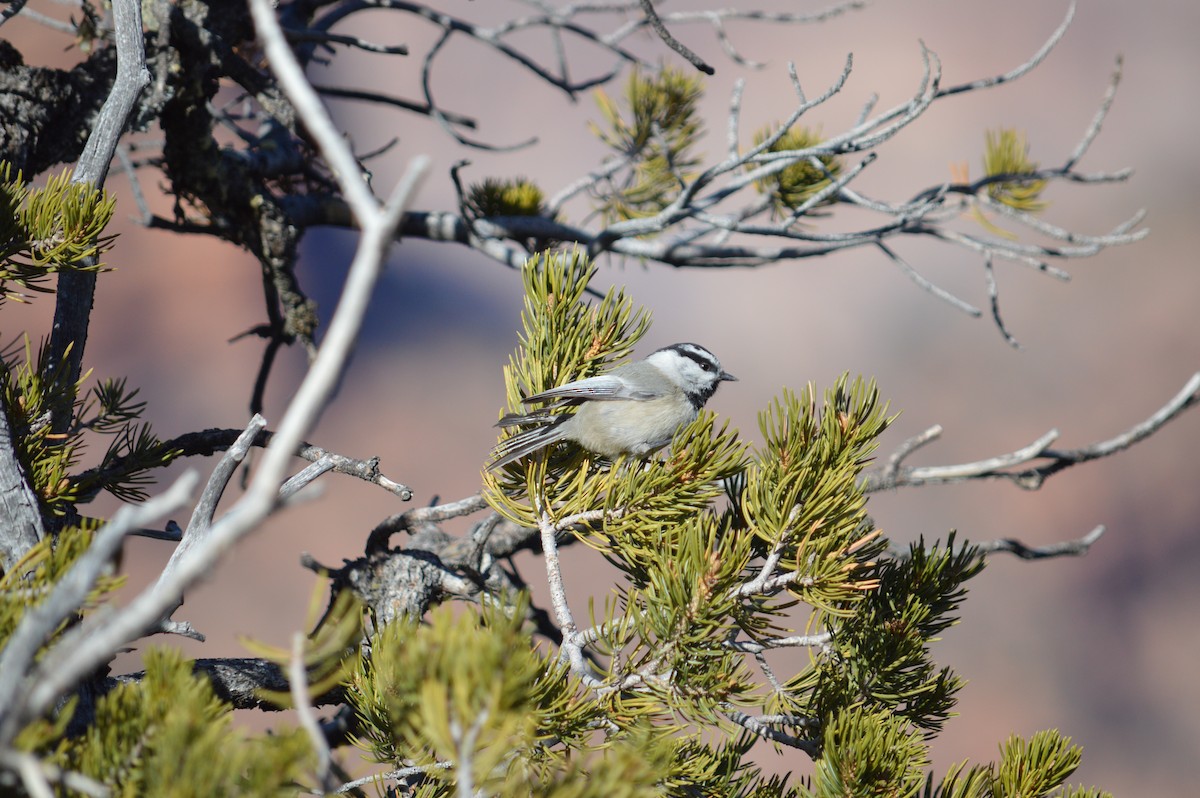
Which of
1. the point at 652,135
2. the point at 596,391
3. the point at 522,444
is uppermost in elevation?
the point at 652,135

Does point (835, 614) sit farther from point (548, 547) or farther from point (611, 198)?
point (611, 198)

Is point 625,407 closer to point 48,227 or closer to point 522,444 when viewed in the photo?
point 522,444

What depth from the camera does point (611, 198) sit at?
2.16 meters

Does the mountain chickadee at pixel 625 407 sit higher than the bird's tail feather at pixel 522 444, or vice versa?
the mountain chickadee at pixel 625 407

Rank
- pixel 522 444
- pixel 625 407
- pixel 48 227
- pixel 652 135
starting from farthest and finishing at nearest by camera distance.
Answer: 1. pixel 652 135
2. pixel 625 407
3. pixel 522 444
4. pixel 48 227

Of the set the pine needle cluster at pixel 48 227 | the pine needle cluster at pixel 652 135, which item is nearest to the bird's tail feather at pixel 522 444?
the pine needle cluster at pixel 48 227

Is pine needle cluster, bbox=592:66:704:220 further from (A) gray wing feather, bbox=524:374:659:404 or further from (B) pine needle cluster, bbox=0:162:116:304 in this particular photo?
(B) pine needle cluster, bbox=0:162:116:304

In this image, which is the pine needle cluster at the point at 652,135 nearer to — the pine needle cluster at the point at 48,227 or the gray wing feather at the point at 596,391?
the gray wing feather at the point at 596,391

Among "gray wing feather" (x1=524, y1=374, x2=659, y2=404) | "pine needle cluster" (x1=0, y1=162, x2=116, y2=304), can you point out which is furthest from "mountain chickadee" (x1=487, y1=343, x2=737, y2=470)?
"pine needle cluster" (x1=0, y1=162, x2=116, y2=304)

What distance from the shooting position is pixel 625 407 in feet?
4.41

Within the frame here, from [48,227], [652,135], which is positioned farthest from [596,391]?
[652,135]

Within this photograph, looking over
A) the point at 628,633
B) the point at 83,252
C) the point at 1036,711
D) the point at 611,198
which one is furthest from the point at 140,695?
the point at 1036,711

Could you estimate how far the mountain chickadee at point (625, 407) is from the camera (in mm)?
1134

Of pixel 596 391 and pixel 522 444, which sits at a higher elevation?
pixel 596 391
